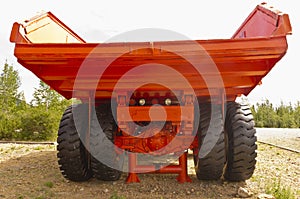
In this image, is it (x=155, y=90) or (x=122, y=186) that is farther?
(x=122, y=186)

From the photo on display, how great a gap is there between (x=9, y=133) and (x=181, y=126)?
37.1 feet

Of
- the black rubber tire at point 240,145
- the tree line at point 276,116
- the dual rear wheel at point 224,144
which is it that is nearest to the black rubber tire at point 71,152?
the dual rear wheel at point 224,144

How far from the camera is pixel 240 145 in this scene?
3869 millimetres

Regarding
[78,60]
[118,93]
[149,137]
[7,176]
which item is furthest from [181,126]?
[7,176]

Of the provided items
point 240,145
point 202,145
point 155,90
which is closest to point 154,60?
point 155,90

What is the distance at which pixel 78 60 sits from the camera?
9.79 ft

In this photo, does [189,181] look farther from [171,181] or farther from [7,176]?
[7,176]

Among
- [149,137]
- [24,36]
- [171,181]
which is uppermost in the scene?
[24,36]

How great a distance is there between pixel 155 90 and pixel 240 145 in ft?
4.37

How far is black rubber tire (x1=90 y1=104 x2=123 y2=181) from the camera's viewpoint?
153 inches

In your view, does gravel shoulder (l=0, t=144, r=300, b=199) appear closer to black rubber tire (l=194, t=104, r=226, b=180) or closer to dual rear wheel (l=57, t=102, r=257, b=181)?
dual rear wheel (l=57, t=102, r=257, b=181)

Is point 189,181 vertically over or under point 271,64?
under

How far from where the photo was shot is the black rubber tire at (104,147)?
3891 millimetres

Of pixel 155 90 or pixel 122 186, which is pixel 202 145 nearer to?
pixel 155 90
